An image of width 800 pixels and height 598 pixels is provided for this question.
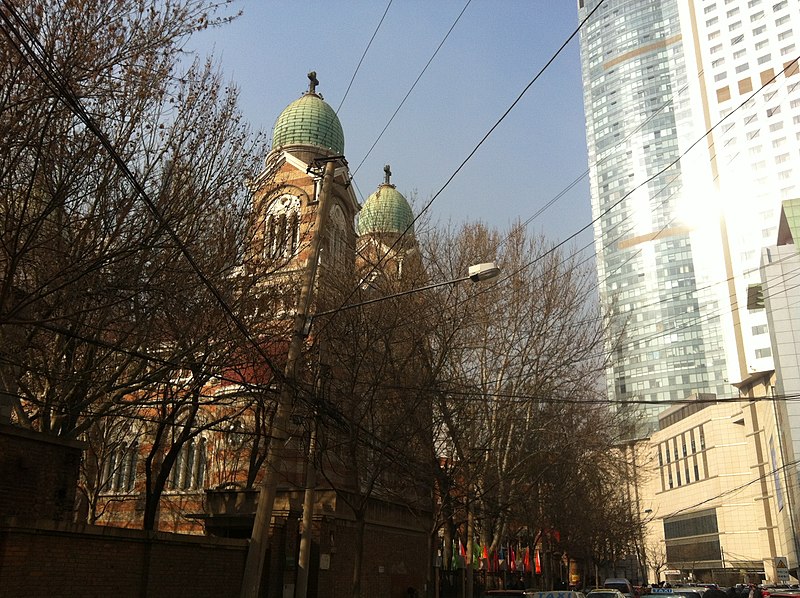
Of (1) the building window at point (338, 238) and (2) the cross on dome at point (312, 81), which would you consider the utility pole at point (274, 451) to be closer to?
(1) the building window at point (338, 238)

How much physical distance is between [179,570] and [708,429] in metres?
88.7

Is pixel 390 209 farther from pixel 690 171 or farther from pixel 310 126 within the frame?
pixel 690 171

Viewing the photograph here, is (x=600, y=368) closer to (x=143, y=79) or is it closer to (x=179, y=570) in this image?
(x=179, y=570)

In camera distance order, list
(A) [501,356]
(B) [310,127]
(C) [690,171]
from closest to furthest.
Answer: (A) [501,356]
(B) [310,127]
(C) [690,171]

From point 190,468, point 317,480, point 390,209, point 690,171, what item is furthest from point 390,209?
point 690,171

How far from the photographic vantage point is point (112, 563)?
39.8 ft

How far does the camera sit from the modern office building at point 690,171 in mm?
107125

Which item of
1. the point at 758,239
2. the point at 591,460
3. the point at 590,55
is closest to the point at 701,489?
the point at 758,239

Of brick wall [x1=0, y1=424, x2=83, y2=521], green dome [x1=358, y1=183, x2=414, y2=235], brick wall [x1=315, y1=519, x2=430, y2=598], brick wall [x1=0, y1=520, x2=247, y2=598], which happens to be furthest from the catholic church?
brick wall [x1=0, y1=424, x2=83, y2=521]

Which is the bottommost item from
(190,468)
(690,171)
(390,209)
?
(190,468)

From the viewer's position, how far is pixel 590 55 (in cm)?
16088

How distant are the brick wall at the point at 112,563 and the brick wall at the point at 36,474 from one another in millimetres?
824

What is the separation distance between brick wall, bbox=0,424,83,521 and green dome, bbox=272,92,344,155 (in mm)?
25354

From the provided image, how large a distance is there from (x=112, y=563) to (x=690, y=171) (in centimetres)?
12865
